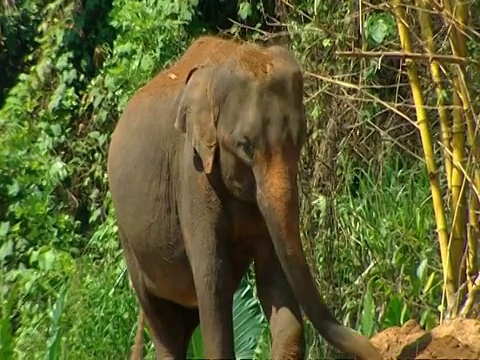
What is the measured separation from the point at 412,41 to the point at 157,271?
64.9 inches

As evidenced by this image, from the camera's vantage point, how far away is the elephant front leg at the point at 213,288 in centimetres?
533

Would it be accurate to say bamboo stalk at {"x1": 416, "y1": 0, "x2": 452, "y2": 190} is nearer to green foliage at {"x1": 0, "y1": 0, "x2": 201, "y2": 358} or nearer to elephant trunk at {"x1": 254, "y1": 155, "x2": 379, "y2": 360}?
elephant trunk at {"x1": 254, "y1": 155, "x2": 379, "y2": 360}

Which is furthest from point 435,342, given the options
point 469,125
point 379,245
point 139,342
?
point 379,245

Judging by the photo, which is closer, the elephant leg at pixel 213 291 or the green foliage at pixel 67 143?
the elephant leg at pixel 213 291

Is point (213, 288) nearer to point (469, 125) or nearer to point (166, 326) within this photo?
point (166, 326)

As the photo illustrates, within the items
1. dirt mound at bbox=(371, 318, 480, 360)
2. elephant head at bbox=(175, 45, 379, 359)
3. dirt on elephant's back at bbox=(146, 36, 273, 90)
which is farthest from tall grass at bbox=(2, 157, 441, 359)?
elephant head at bbox=(175, 45, 379, 359)

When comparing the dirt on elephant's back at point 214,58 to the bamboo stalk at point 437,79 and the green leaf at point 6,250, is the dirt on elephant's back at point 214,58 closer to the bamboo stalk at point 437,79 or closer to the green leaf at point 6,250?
the bamboo stalk at point 437,79

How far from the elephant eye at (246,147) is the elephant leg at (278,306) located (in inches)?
18.6

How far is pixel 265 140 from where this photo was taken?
16.6 feet

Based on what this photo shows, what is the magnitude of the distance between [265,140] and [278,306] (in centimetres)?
70

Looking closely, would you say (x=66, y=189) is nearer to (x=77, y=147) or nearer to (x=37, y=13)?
(x=77, y=147)

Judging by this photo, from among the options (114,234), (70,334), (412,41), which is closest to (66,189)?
(114,234)

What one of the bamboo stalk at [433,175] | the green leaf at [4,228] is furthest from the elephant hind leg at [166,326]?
the green leaf at [4,228]

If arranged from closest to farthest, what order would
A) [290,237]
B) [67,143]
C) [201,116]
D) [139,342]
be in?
1. [290,237]
2. [201,116]
3. [139,342]
4. [67,143]
